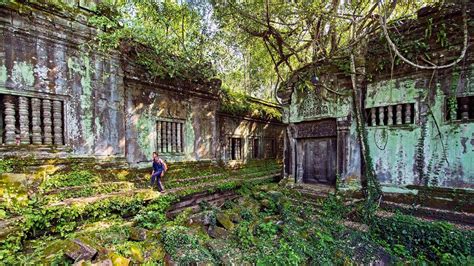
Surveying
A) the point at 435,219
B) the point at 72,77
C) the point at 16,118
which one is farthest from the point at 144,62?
the point at 435,219

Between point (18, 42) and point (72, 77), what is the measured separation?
120cm

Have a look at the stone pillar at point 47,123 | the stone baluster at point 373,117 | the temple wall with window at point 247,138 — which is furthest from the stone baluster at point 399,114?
the stone pillar at point 47,123

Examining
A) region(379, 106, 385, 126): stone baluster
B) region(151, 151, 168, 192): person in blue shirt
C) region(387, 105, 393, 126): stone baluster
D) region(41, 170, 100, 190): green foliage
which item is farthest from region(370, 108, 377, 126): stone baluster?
region(41, 170, 100, 190): green foliage

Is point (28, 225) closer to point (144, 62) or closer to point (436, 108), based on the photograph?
point (144, 62)

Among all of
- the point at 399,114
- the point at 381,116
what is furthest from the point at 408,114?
the point at 381,116

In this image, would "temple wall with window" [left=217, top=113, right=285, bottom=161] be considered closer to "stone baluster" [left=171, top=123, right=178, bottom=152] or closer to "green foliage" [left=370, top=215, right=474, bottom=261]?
"stone baluster" [left=171, top=123, right=178, bottom=152]

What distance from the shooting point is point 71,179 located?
5.71m

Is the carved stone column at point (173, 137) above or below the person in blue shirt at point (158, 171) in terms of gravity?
above

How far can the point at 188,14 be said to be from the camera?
755 cm

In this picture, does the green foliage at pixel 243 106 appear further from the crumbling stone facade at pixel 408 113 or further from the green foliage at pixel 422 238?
the green foliage at pixel 422 238

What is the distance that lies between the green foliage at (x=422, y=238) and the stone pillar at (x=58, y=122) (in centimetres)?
802

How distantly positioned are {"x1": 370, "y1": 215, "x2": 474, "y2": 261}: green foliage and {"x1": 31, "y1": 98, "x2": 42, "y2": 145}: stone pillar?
8.24 metres

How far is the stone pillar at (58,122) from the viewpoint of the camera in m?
5.67

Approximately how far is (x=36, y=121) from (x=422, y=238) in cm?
902
